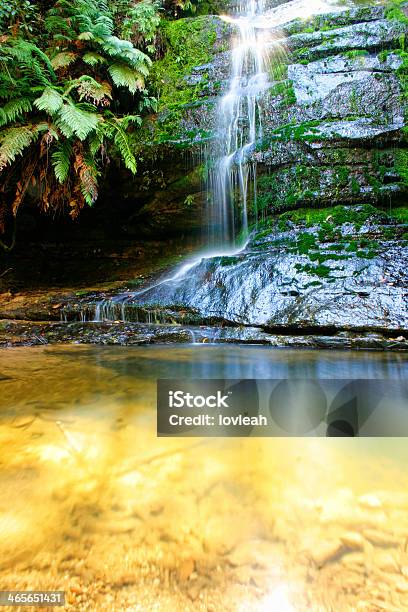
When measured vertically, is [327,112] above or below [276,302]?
above

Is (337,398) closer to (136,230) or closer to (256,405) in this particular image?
(256,405)

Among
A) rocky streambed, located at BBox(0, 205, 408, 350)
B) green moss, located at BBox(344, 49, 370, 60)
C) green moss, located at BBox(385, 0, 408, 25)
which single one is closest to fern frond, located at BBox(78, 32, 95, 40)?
rocky streambed, located at BBox(0, 205, 408, 350)

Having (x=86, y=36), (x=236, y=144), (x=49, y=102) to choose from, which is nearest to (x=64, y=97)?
(x=49, y=102)

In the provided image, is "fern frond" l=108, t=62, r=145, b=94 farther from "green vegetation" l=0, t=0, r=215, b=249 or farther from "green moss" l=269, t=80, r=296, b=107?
"green moss" l=269, t=80, r=296, b=107

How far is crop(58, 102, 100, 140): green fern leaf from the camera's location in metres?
4.44

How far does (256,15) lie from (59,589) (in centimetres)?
1136

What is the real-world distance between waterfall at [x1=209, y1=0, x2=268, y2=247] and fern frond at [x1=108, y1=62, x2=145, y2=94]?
1.55m

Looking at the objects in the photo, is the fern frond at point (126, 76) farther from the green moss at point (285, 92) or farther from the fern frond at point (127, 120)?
the green moss at point (285, 92)

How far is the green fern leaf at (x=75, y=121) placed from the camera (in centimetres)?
444

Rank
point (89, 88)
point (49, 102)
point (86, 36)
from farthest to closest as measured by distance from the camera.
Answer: point (86, 36)
point (89, 88)
point (49, 102)

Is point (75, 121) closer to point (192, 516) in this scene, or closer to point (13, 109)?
point (13, 109)

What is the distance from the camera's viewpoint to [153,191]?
19.9 feet

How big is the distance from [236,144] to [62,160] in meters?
3.08

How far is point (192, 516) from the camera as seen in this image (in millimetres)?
802
